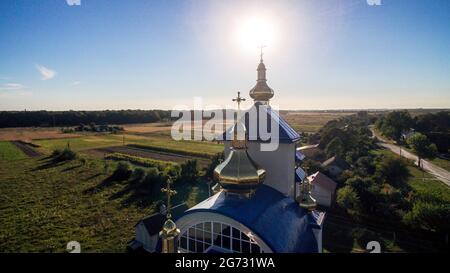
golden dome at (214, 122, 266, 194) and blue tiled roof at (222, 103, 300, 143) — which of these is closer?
golden dome at (214, 122, 266, 194)

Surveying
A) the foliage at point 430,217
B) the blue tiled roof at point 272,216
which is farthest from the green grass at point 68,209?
the foliage at point 430,217

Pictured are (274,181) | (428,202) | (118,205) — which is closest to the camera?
(274,181)

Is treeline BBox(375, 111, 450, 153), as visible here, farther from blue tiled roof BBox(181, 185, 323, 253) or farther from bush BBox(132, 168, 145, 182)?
blue tiled roof BBox(181, 185, 323, 253)

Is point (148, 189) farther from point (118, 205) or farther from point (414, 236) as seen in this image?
point (414, 236)

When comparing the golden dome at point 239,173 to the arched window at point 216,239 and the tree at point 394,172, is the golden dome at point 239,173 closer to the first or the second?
the arched window at point 216,239

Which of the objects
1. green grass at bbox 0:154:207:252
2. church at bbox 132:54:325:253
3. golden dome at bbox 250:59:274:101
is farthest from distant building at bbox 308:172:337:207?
golden dome at bbox 250:59:274:101

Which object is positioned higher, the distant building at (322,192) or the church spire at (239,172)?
the church spire at (239,172)
